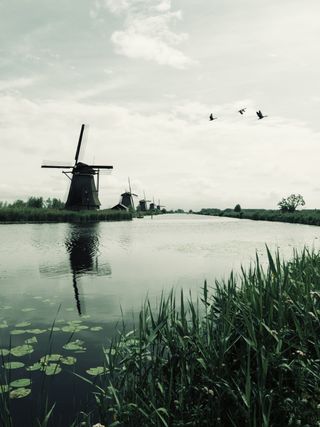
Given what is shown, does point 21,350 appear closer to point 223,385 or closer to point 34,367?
point 34,367

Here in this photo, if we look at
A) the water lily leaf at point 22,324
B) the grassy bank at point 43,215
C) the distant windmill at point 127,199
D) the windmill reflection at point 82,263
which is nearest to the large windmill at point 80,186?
the grassy bank at point 43,215

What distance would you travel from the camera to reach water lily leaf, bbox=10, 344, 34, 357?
5564 millimetres

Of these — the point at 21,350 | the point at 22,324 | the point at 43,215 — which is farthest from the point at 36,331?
the point at 43,215

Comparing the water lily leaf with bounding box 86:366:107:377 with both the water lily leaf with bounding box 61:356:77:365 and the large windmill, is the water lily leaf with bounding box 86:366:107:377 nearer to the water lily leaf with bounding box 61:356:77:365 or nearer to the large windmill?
the water lily leaf with bounding box 61:356:77:365

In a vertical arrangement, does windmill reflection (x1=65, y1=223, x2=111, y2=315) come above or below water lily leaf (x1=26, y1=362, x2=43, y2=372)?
above

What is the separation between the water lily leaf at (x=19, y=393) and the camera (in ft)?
14.2

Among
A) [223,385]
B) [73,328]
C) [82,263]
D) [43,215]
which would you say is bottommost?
[73,328]

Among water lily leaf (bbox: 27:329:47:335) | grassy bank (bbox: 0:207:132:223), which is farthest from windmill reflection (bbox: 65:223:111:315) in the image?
grassy bank (bbox: 0:207:132:223)

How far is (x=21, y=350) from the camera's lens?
5688 millimetres

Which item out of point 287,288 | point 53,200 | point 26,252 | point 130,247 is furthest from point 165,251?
point 53,200

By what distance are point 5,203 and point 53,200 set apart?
47.9ft

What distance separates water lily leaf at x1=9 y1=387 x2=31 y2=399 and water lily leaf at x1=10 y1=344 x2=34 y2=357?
3.92ft

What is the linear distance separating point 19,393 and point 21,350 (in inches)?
56.2

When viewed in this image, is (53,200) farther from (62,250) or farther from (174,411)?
(174,411)
